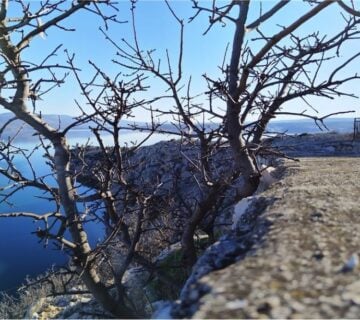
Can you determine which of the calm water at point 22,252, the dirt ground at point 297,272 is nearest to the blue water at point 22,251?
the calm water at point 22,252

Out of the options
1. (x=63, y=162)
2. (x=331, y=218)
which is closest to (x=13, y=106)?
(x=63, y=162)

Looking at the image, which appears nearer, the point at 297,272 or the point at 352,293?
the point at 352,293

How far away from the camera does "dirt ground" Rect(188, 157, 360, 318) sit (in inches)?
59.3

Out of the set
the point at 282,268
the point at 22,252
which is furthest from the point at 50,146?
the point at 22,252

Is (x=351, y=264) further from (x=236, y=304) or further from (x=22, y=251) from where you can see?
(x=22, y=251)

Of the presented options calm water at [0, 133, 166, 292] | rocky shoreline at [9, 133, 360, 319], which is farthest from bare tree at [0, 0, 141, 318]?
calm water at [0, 133, 166, 292]

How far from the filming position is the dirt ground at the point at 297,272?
1.51 meters

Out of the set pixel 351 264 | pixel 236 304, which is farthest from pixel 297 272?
pixel 236 304

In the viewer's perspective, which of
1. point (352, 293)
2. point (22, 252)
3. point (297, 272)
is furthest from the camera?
point (22, 252)

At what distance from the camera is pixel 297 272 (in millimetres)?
1756

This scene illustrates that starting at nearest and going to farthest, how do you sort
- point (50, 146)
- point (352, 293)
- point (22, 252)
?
point (352, 293)
point (50, 146)
point (22, 252)

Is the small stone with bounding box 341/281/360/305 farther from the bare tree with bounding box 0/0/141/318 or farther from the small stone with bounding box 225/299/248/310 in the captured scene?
the bare tree with bounding box 0/0/141/318

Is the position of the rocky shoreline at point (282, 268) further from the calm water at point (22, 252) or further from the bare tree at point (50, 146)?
the calm water at point (22, 252)

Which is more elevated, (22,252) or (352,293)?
(352,293)
